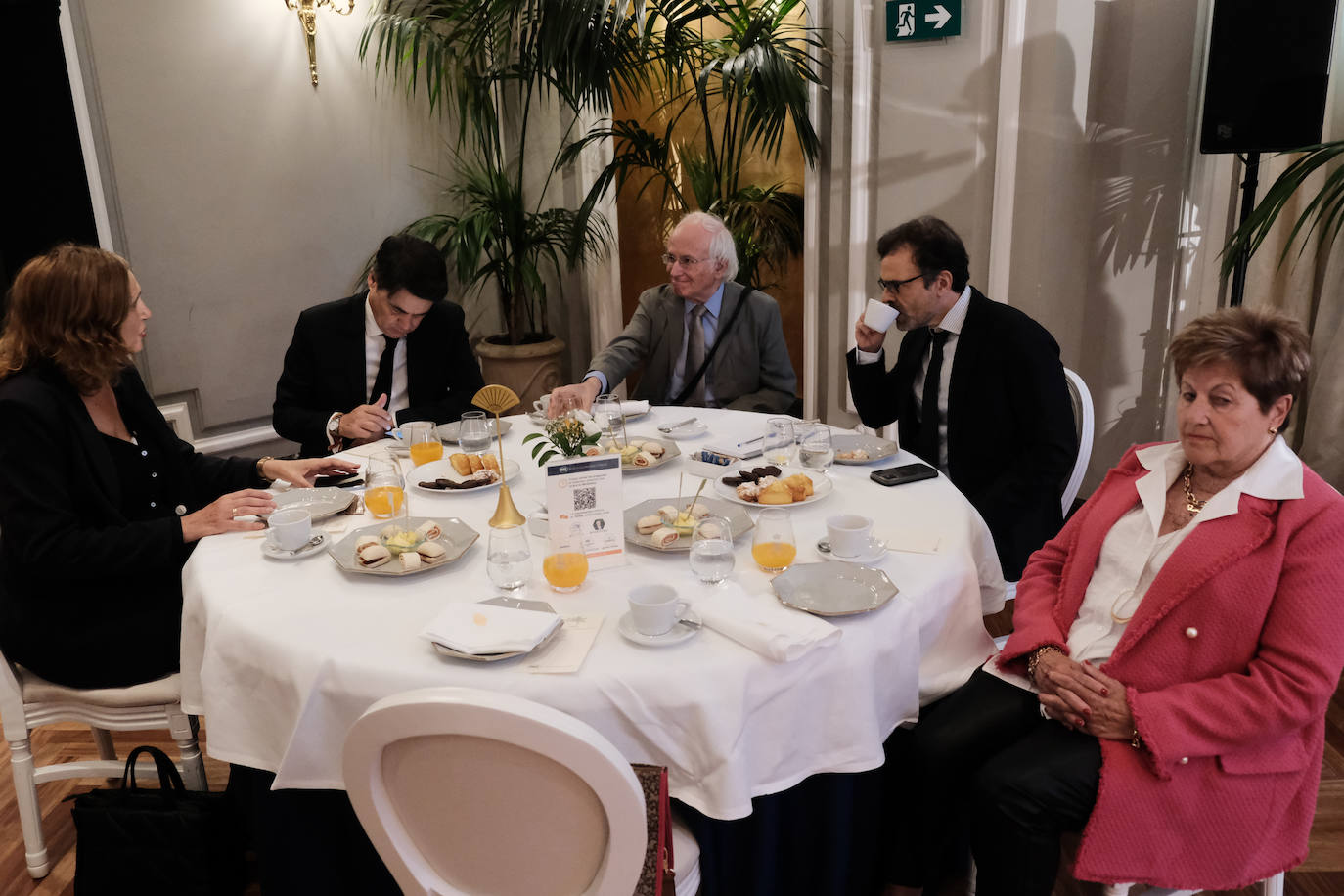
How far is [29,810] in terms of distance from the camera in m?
2.16

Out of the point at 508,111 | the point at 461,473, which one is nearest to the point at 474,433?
the point at 461,473

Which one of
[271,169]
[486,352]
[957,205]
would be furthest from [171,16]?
[957,205]

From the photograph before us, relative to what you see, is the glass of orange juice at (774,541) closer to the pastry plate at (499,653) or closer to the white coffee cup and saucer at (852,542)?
the white coffee cup and saucer at (852,542)

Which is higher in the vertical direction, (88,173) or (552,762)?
(88,173)

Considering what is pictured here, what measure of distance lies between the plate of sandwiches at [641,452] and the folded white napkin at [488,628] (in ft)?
2.43

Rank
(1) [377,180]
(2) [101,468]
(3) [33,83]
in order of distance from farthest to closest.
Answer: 1. (1) [377,180]
2. (3) [33,83]
3. (2) [101,468]

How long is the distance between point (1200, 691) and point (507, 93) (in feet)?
14.4

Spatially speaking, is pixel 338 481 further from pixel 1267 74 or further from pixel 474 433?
pixel 1267 74

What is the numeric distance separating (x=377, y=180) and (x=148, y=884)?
334 cm

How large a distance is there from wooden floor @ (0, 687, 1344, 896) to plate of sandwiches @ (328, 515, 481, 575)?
676mm

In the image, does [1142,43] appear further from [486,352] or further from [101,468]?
[101,468]

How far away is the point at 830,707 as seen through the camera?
1.57 meters

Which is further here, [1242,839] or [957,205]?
[957,205]

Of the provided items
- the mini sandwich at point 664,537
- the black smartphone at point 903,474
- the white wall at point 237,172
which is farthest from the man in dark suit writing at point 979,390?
the white wall at point 237,172
